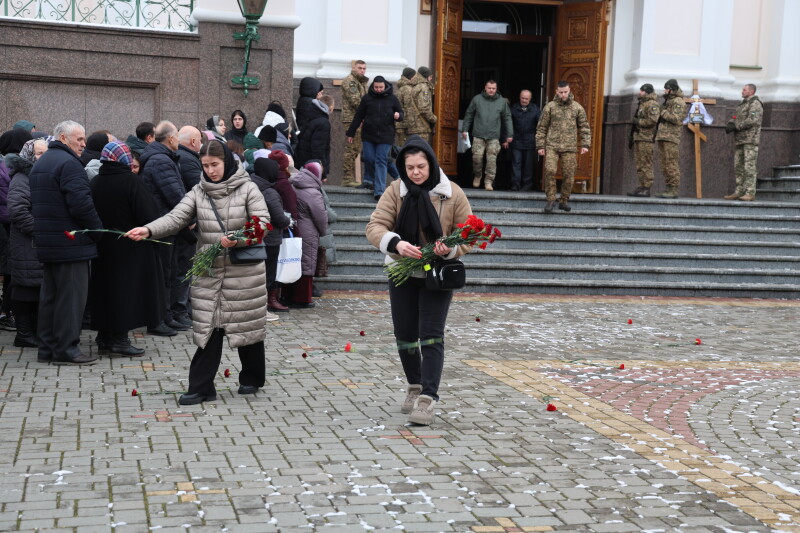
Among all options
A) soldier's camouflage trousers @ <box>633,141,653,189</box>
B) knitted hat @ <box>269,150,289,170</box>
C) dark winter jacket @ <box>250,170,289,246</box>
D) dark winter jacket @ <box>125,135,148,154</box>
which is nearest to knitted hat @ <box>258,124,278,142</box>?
knitted hat @ <box>269,150,289,170</box>

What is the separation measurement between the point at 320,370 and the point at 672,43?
43.3ft

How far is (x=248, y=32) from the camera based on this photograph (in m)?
15.1

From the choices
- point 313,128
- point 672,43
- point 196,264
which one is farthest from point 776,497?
point 672,43

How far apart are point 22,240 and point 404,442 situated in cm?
432

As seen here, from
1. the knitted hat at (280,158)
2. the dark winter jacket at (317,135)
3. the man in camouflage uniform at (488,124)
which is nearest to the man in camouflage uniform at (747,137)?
the man in camouflage uniform at (488,124)

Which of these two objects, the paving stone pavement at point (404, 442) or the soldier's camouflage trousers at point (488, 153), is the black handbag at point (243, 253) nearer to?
the paving stone pavement at point (404, 442)

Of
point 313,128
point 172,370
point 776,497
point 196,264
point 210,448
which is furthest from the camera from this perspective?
point 313,128

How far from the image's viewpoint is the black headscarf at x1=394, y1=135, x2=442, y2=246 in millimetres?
6730

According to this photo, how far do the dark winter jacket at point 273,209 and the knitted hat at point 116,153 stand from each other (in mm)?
1196

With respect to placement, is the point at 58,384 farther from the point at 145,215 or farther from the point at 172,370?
the point at 145,215

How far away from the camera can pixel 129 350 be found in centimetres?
885

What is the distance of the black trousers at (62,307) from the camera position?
8422 mm

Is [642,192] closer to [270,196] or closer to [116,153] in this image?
[270,196]

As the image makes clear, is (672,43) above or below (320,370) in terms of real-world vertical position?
above
